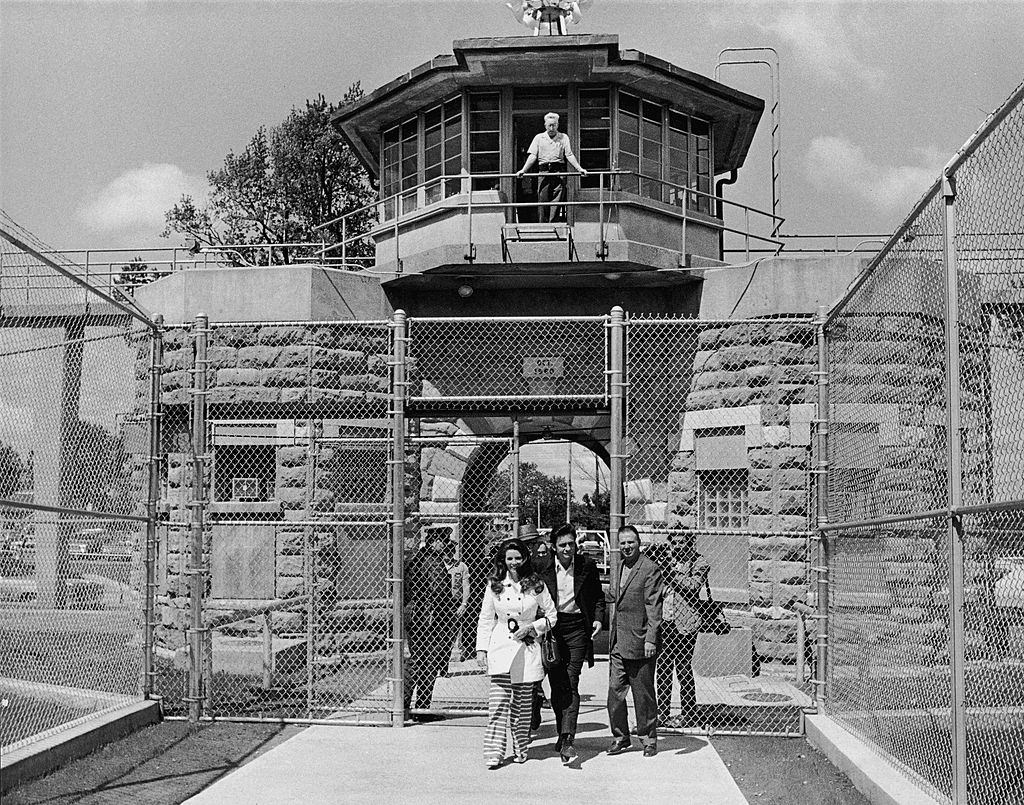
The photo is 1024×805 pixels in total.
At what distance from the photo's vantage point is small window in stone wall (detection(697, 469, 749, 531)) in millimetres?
15391

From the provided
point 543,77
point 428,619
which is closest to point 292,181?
point 543,77

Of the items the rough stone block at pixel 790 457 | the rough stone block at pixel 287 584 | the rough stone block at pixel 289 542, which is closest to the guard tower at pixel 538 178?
the rough stone block at pixel 790 457

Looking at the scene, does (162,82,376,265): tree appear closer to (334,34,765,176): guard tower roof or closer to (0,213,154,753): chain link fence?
(334,34,765,176): guard tower roof

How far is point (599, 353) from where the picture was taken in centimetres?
1728

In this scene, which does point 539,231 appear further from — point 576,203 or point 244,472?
point 244,472

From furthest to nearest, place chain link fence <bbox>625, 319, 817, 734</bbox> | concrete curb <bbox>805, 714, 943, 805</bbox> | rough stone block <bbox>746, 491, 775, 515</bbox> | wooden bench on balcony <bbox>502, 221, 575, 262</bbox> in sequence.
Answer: wooden bench on balcony <bbox>502, 221, 575, 262</bbox> → rough stone block <bbox>746, 491, 775, 515</bbox> → chain link fence <bbox>625, 319, 817, 734</bbox> → concrete curb <bbox>805, 714, 943, 805</bbox>

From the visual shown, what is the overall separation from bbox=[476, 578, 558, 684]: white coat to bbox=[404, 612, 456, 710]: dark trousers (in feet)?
6.68

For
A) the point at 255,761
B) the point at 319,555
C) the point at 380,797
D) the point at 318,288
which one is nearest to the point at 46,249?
the point at 318,288

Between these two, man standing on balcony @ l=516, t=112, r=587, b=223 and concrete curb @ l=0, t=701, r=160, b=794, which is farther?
man standing on balcony @ l=516, t=112, r=587, b=223

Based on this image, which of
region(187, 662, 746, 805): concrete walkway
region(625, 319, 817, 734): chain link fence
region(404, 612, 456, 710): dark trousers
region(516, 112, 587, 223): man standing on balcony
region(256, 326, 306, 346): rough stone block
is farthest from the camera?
region(516, 112, 587, 223): man standing on balcony

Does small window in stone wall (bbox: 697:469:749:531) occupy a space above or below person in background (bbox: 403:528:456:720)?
above

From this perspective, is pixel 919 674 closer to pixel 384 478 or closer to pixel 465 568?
pixel 465 568

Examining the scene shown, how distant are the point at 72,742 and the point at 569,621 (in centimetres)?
402

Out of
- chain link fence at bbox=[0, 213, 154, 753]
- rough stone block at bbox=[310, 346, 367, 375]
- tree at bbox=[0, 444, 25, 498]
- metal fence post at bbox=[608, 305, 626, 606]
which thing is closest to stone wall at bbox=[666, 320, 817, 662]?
metal fence post at bbox=[608, 305, 626, 606]
